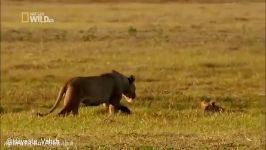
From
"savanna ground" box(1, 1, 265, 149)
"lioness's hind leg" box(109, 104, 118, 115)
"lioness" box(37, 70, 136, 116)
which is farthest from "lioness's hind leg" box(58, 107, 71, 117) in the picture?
"lioness's hind leg" box(109, 104, 118, 115)

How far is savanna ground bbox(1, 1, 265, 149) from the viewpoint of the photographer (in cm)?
829

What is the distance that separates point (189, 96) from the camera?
1424 cm

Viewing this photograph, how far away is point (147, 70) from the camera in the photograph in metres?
19.4

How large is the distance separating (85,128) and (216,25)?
2609 cm

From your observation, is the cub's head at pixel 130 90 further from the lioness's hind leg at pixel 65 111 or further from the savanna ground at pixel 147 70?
the lioness's hind leg at pixel 65 111

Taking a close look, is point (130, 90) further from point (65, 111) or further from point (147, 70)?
point (147, 70)

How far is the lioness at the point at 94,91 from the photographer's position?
10.5 m

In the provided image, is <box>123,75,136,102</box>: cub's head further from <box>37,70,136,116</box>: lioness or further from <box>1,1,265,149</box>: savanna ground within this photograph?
<box>1,1,265,149</box>: savanna ground

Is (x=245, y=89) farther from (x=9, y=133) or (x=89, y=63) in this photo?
(x=9, y=133)

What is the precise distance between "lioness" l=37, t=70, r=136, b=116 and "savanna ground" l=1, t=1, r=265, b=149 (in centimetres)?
20

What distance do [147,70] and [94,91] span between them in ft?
27.7

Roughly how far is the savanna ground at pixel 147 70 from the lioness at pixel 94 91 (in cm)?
20

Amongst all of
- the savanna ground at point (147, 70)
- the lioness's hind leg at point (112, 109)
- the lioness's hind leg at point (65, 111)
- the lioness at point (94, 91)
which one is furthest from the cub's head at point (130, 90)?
the lioness's hind leg at point (65, 111)

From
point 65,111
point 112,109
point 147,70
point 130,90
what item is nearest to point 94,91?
point 112,109
